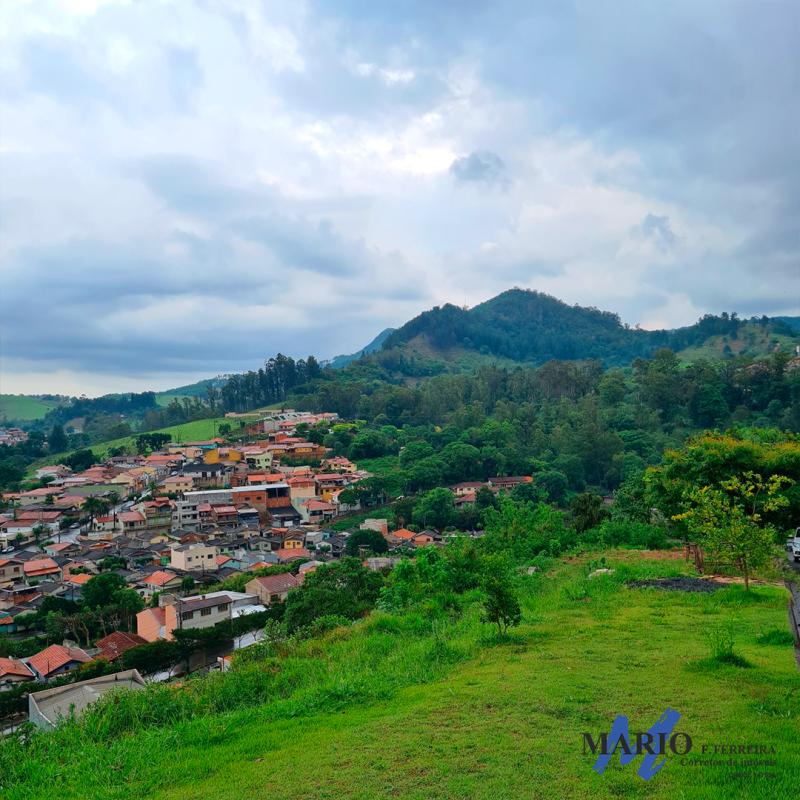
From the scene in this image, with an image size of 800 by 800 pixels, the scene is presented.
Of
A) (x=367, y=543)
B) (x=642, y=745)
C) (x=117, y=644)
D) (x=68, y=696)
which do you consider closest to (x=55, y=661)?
(x=117, y=644)

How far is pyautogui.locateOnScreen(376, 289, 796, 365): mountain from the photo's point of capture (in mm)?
129000

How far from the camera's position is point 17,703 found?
14500 millimetres

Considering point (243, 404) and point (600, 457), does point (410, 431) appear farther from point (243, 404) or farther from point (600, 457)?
point (243, 404)

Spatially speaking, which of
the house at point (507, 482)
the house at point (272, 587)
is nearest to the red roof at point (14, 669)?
the house at point (272, 587)

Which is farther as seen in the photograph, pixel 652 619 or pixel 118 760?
pixel 652 619

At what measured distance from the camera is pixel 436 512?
4162 cm

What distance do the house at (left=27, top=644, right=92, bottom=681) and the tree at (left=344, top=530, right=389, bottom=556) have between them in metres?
16.1

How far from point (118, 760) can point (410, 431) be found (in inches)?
2465

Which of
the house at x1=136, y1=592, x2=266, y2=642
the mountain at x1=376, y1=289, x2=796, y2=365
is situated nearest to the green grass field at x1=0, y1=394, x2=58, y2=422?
the mountain at x1=376, y1=289, x2=796, y2=365

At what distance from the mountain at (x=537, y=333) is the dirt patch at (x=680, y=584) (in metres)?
118

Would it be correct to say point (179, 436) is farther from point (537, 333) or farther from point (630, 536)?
point (537, 333)

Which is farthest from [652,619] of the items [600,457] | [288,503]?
[600,457]

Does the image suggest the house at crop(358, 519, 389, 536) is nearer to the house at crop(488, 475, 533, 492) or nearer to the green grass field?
the house at crop(488, 475, 533, 492)

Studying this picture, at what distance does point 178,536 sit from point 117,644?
1845 cm
